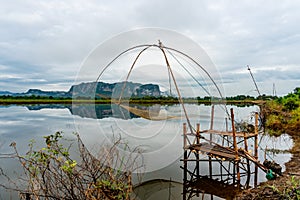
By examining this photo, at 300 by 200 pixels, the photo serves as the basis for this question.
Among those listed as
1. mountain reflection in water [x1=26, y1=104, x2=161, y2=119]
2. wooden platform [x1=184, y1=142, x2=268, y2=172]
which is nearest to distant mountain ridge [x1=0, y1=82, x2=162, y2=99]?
mountain reflection in water [x1=26, y1=104, x2=161, y2=119]

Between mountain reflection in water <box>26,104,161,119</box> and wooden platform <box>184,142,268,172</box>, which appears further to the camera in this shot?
wooden platform <box>184,142,268,172</box>

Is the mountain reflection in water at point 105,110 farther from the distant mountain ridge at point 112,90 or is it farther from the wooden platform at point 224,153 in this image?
the wooden platform at point 224,153

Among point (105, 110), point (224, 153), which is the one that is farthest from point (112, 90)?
point (224, 153)

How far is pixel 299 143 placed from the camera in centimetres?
853

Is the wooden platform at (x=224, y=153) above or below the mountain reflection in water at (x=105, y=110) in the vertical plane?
below

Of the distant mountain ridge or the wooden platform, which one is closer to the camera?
the distant mountain ridge

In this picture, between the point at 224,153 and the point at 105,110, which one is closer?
the point at 105,110

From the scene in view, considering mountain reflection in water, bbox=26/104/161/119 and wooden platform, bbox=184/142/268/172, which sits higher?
mountain reflection in water, bbox=26/104/161/119

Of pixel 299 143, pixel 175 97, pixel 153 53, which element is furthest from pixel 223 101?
pixel 299 143

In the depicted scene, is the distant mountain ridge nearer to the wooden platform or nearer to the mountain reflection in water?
the mountain reflection in water

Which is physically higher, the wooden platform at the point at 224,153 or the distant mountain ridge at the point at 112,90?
the distant mountain ridge at the point at 112,90

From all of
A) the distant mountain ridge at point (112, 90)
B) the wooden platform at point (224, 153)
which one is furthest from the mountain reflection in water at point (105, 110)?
the wooden platform at point (224, 153)

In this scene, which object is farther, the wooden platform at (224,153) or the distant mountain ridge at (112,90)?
the wooden platform at (224,153)

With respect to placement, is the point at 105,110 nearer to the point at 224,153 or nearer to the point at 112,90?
the point at 112,90
